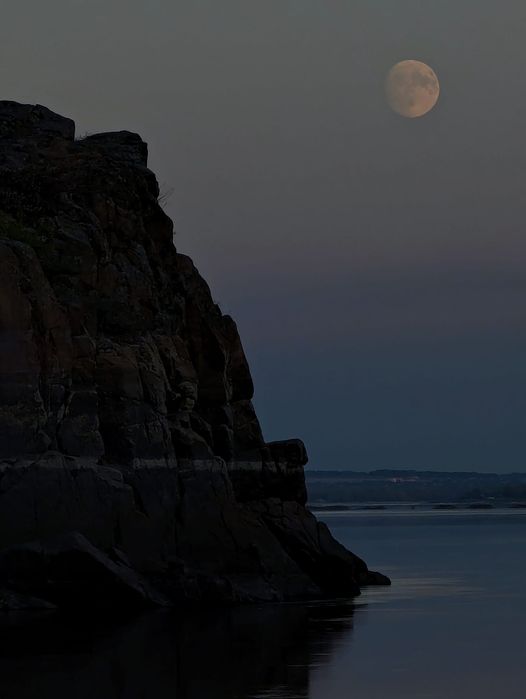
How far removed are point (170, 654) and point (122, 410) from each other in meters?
17.5

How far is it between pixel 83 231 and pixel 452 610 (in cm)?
1880

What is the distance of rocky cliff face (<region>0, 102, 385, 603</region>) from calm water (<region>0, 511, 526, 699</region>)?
289 cm

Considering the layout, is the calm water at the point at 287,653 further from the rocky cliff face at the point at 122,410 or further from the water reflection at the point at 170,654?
the rocky cliff face at the point at 122,410

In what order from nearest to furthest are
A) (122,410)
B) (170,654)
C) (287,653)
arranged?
1. (170,654)
2. (287,653)
3. (122,410)

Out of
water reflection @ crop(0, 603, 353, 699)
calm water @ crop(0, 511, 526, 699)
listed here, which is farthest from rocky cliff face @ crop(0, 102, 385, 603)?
water reflection @ crop(0, 603, 353, 699)

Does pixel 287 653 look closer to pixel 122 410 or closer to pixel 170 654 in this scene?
pixel 170 654

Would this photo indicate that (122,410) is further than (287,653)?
Yes

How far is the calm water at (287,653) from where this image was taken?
36.6 metres

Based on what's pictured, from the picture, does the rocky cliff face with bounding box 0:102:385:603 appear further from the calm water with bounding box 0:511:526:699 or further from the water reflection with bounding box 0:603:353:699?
the water reflection with bounding box 0:603:353:699

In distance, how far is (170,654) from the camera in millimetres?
42625

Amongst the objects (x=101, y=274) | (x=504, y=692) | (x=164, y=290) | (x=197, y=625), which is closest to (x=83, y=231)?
(x=101, y=274)

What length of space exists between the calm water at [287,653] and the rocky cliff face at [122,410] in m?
2.89

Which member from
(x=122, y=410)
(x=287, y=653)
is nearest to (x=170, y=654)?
(x=287, y=653)

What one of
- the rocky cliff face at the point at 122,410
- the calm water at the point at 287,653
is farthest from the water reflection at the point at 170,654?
the rocky cliff face at the point at 122,410
